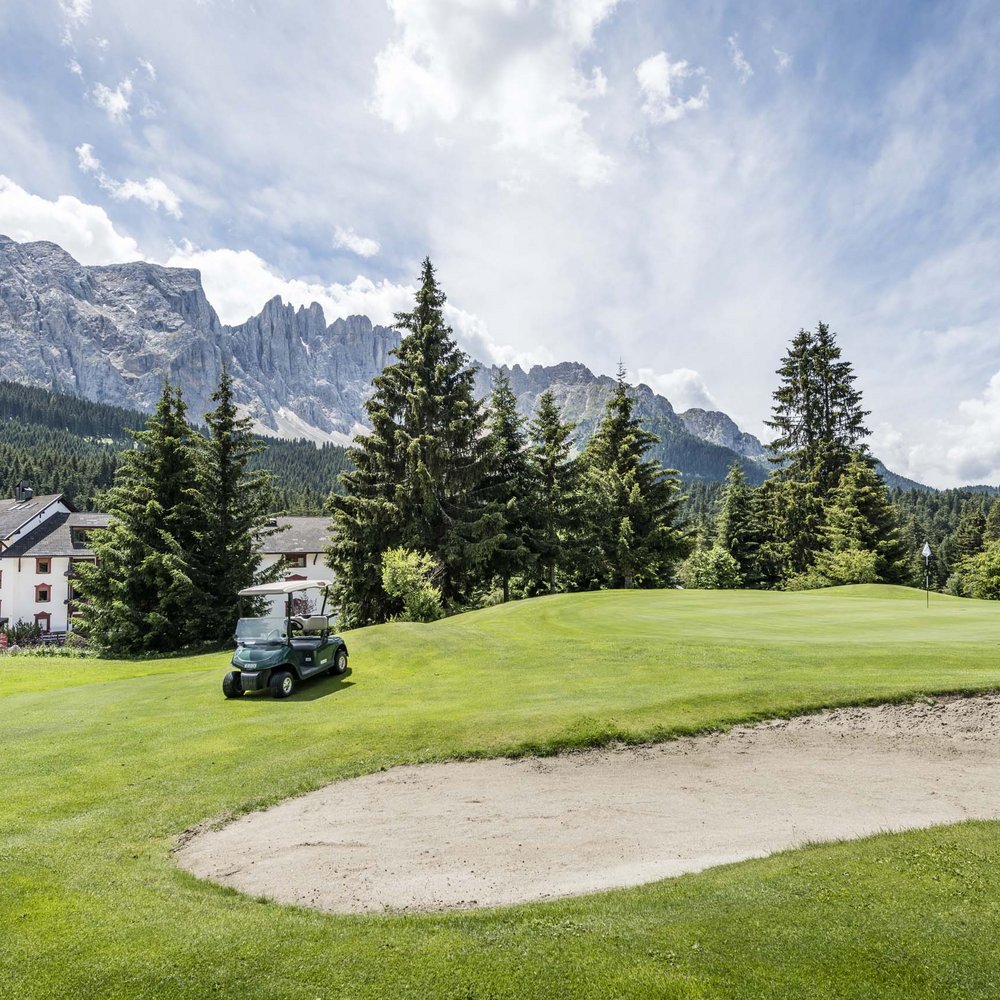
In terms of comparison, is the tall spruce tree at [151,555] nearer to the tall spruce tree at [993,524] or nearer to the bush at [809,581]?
the bush at [809,581]

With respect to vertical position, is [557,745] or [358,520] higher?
[358,520]

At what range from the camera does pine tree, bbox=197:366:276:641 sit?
31.9 m

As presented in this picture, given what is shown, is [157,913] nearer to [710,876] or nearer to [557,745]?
[710,876]

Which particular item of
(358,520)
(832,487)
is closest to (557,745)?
(358,520)

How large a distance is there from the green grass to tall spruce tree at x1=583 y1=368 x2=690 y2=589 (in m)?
22.6

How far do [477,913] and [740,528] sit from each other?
57.2 meters

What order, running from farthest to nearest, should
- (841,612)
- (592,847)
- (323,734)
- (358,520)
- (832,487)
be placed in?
(832,487) < (358,520) < (841,612) < (323,734) < (592,847)

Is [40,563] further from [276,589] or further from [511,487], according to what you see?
[276,589]

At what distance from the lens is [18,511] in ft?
214

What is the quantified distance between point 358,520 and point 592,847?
26.9 m

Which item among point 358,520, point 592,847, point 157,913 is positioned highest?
point 358,520

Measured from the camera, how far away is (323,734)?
35.9ft

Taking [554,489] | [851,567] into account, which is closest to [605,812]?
[554,489]

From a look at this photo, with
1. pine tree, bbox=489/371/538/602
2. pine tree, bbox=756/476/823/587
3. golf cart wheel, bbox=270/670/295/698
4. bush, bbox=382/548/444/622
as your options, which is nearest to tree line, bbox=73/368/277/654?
bush, bbox=382/548/444/622
